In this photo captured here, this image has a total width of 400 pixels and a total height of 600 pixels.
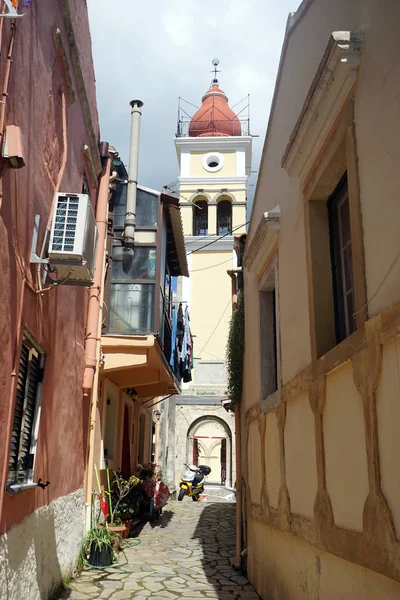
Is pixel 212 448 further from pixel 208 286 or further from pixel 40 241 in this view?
pixel 40 241

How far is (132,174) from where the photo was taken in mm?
9945

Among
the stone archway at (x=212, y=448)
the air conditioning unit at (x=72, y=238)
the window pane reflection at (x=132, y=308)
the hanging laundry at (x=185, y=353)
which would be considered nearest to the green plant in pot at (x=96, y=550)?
the window pane reflection at (x=132, y=308)

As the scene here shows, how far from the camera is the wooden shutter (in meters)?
4.82

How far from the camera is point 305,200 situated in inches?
195

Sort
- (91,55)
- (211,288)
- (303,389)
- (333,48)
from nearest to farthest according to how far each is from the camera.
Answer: (333,48) < (303,389) < (91,55) < (211,288)

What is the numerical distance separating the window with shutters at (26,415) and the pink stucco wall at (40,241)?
0.17 meters

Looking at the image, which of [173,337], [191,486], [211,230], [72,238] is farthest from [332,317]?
[211,230]

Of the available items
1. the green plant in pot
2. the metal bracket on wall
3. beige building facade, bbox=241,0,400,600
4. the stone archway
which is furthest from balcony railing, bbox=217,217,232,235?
the metal bracket on wall

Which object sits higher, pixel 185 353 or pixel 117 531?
pixel 185 353

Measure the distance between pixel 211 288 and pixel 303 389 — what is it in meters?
21.0

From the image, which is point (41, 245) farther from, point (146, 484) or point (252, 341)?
point (146, 484)

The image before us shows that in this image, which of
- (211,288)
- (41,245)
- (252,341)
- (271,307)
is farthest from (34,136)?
(211,288)

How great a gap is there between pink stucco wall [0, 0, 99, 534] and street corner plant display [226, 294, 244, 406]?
2.48 m

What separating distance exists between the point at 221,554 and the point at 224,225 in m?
18.3
